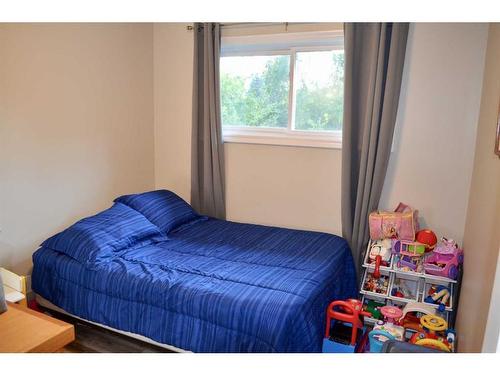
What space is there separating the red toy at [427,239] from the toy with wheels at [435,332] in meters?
0.48

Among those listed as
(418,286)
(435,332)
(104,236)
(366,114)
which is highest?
(366,114)

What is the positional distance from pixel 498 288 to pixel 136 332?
1749 mm

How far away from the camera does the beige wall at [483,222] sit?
161 centimetres

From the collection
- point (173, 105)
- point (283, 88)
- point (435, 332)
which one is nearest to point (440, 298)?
point (435, 332)

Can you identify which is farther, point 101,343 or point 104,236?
point 104,236

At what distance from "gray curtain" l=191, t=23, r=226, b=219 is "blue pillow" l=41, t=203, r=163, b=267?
2.31 ft

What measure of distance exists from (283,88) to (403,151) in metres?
1.05

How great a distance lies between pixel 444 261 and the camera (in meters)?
2.42

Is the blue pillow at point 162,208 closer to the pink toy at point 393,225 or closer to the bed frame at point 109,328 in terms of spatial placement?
the bed frame at point 109,328

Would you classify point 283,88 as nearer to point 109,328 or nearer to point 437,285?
point 437,285

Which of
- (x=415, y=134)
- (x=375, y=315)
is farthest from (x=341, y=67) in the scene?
(x=375, y=315)

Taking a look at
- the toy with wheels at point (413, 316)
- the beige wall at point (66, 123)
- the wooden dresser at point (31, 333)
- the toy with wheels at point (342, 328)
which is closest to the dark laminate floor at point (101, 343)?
the beige wall at point (66, 123)
